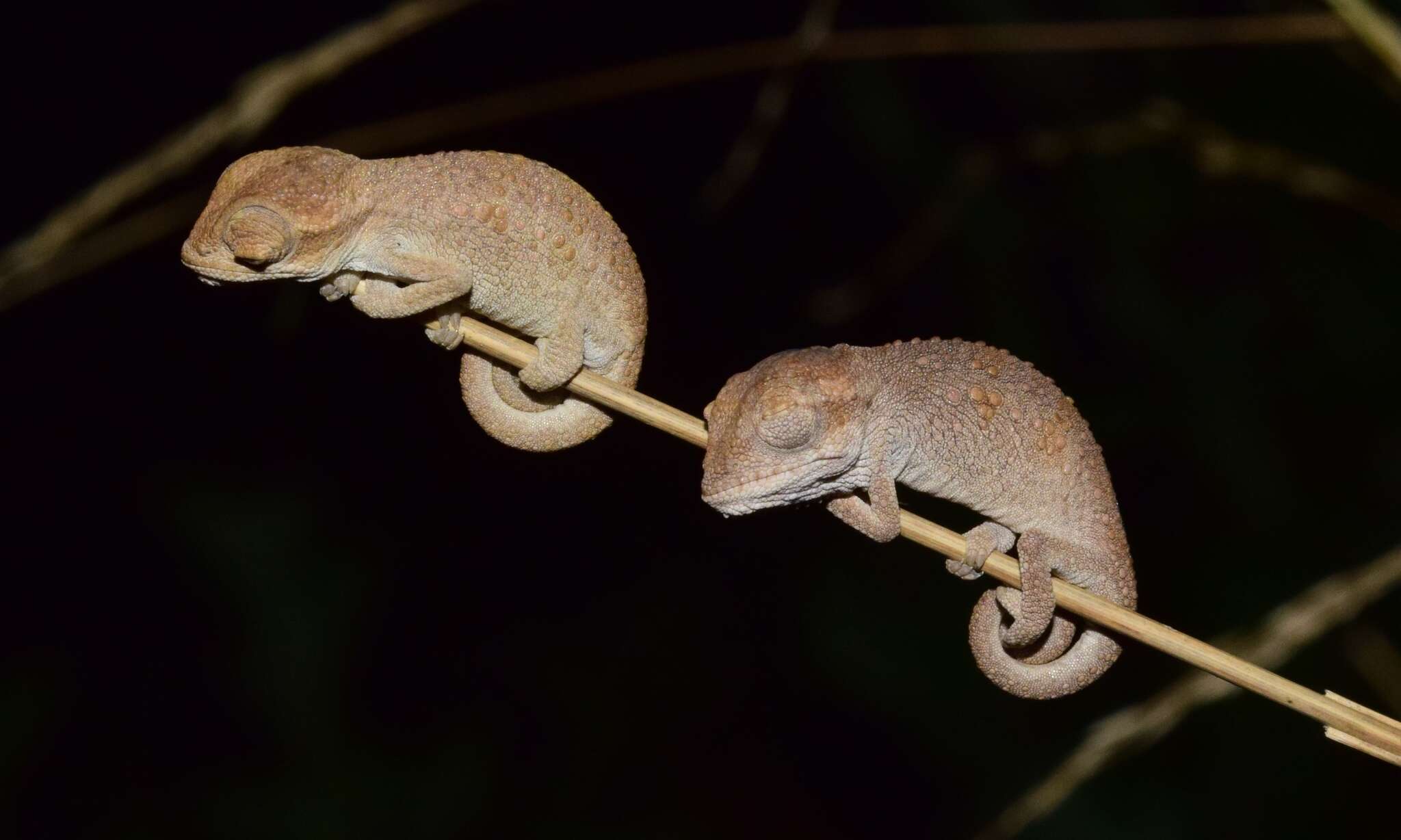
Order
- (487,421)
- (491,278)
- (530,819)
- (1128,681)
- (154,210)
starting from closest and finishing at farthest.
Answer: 1. (491,278)
2. (487,421)
3. (154,210)
4. (1128,681)
5. (530,819)

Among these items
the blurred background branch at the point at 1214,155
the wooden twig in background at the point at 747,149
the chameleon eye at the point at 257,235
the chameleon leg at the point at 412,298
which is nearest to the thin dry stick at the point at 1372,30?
the blurred background branch at the point at 1214,155

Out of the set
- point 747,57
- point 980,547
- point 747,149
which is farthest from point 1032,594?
point 747,149

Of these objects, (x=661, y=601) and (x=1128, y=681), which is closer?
(x=1128, y=681)

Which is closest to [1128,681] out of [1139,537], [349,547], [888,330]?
[1139,537]

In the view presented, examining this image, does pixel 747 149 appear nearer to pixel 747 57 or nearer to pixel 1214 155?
pixel 747 57

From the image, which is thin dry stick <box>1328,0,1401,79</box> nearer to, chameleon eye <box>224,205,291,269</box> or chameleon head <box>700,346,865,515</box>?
chameleon head <box>700,346,865,515</box>

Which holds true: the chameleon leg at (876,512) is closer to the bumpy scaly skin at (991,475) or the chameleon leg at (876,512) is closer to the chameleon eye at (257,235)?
the bumpy scaly skin at (991,475)

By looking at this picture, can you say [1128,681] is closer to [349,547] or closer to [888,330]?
[888,330]

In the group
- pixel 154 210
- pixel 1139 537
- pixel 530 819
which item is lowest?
pixel 530 819
